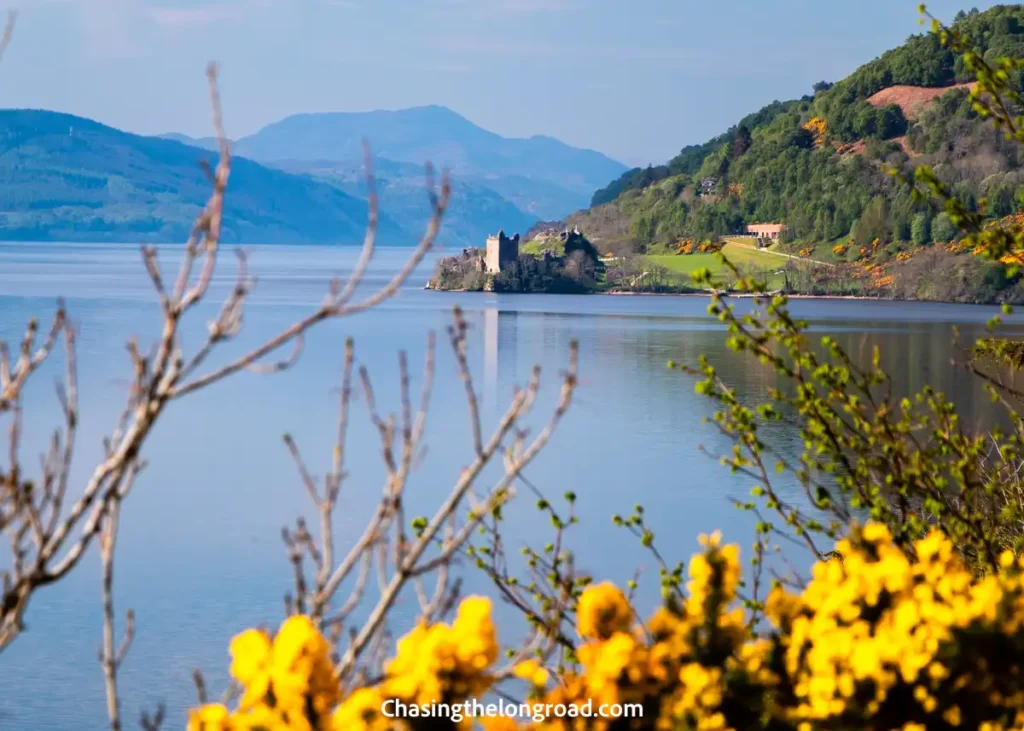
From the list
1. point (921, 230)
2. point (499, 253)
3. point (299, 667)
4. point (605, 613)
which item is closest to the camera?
point (299, 667)

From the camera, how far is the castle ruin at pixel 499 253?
260ft

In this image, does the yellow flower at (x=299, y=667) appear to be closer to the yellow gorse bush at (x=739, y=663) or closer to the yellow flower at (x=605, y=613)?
the yellow gorse bush at (x=739, y=663)

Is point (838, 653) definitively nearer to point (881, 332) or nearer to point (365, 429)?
point (365, 429)

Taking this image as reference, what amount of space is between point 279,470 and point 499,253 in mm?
63449

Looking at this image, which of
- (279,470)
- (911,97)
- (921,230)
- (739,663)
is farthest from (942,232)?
(739,663)

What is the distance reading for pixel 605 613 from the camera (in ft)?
8.23

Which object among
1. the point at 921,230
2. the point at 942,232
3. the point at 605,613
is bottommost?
the point at 605,613

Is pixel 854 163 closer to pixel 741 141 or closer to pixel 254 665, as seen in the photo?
pixel 741 141

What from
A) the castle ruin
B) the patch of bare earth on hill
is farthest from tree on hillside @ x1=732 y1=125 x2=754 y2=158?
the castle ruin

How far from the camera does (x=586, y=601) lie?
253 centimetres

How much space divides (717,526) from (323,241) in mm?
176878

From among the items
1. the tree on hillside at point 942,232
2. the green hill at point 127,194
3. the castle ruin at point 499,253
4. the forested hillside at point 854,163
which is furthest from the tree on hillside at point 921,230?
the green hill at point 127,194

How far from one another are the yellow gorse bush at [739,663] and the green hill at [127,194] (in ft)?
467

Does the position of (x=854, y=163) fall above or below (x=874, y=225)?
above
